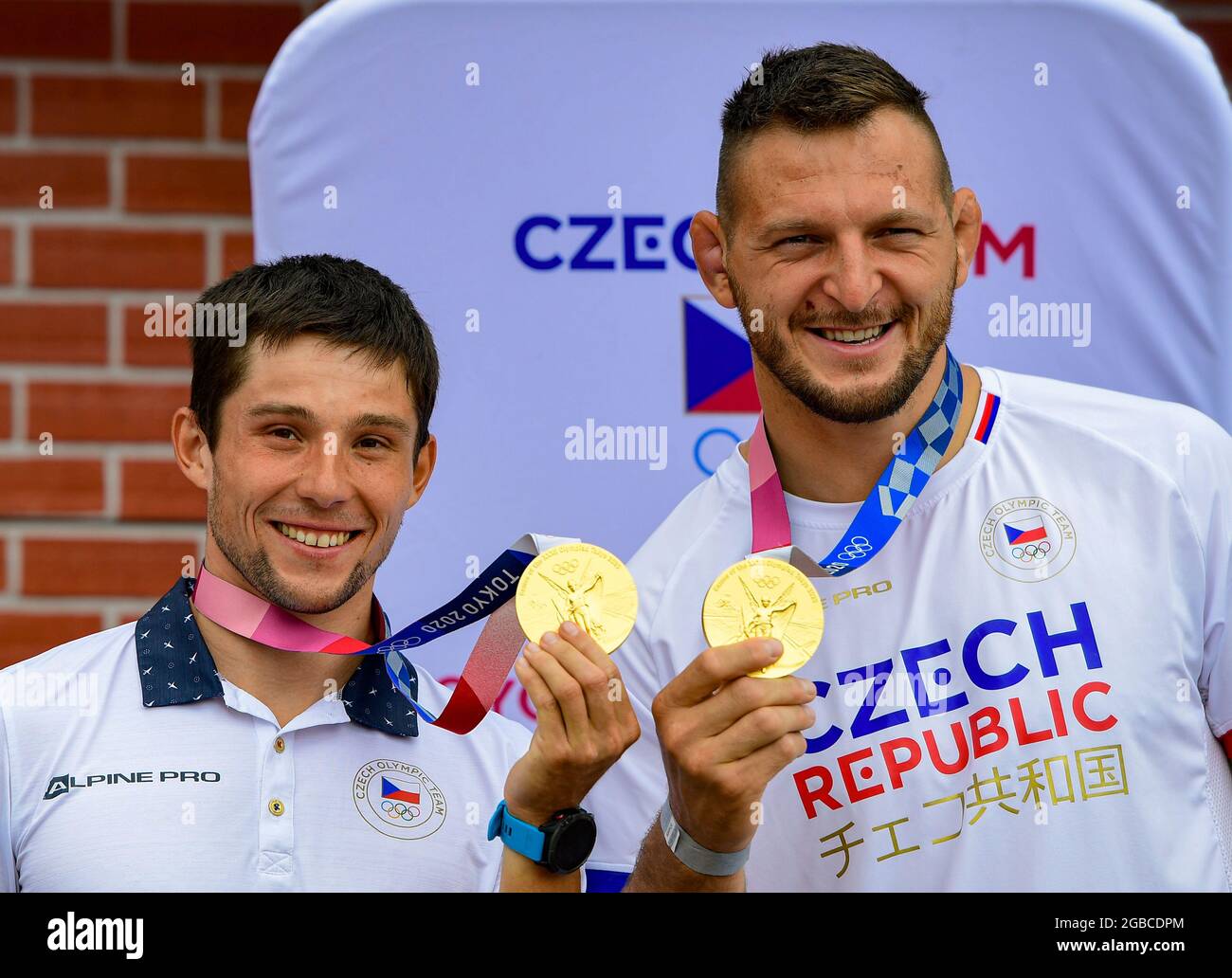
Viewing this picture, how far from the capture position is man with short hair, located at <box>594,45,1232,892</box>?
A: 7.12ft

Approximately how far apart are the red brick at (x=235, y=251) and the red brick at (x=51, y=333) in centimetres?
28

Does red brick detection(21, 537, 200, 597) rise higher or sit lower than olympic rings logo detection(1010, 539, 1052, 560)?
higher

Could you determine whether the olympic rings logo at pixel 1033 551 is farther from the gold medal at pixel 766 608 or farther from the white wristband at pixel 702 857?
the white wristband at pixel 702 857

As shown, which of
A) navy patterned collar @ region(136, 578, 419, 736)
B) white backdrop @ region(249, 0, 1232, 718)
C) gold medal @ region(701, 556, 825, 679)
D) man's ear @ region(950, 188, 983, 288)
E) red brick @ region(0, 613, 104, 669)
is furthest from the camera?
red brick @ region(0, 613, 104, 669)

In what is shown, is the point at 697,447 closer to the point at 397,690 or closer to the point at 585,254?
the point at 585,254

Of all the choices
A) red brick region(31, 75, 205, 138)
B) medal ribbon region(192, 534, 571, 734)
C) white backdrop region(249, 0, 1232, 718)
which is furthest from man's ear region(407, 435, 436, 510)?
red brick region(31, 75, 205, 138)

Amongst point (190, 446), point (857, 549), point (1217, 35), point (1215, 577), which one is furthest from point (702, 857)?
point (1217, 35)

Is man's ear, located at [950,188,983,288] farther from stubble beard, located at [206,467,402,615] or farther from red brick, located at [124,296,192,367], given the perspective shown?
Answer: red brick, located at [124,296,192,367]

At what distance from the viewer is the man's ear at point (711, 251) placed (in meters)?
2.37

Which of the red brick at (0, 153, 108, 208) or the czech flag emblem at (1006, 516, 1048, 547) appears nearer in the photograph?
the czech flag emblem at (1006, 516, 1048, 547)

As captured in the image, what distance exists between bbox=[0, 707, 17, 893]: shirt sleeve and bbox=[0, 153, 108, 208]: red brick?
1.41 meters

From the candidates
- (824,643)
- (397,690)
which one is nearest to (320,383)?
(397,690)

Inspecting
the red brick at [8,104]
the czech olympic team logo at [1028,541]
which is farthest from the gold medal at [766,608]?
the red brick at [8,104]

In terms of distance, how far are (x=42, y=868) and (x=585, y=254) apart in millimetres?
1432
